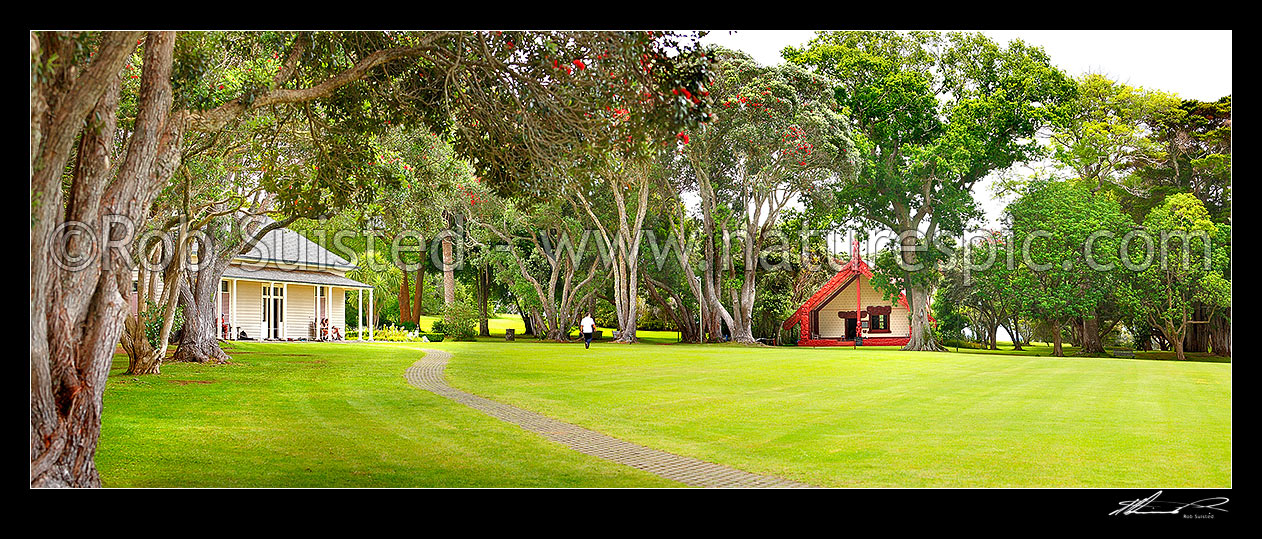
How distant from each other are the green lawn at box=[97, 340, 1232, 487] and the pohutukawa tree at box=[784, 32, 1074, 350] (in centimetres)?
742

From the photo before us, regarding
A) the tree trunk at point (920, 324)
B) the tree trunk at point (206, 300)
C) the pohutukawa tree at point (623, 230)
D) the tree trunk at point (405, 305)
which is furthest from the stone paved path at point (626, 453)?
the tree trunk at point (405, 305)

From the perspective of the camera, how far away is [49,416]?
17.0 feet

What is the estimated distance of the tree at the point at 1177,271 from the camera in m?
14.0

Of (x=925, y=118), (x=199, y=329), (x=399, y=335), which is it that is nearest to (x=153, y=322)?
(x=199, y=329)

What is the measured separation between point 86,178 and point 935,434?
7.12m

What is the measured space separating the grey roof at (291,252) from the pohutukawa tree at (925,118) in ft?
49.2

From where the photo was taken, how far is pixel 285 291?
23.5m

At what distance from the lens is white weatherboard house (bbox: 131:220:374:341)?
72.1ft

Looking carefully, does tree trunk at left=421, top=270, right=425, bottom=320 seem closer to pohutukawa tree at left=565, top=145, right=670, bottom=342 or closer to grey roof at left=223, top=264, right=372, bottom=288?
grey roof at left=223, top=264, right=372, bottom=288

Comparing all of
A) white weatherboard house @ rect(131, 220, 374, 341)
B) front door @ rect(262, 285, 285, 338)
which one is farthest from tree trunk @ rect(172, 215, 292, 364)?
front door @ rect(262, 285, 285, 338)
